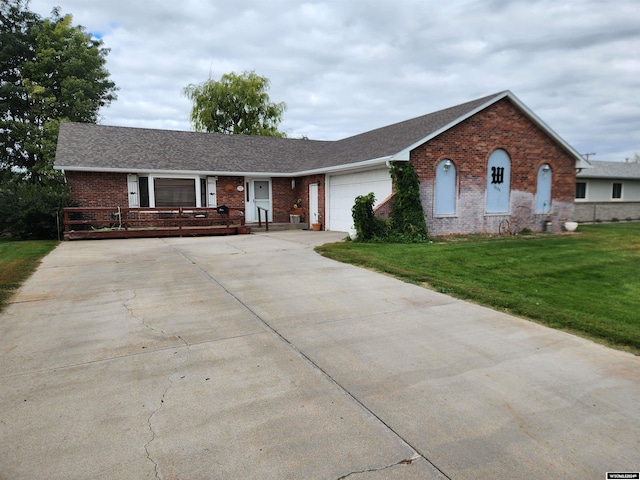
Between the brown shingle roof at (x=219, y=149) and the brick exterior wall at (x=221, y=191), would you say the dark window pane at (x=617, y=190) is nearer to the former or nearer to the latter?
the brown shingle roof at (x=219, y=149)

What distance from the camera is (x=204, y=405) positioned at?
121 inches

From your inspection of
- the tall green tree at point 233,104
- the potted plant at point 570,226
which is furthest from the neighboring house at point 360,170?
the tall green tree at point 233,104

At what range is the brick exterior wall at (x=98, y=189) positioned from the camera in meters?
A: 16.3

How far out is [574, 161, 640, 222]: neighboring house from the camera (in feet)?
76.4

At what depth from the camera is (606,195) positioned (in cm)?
2436

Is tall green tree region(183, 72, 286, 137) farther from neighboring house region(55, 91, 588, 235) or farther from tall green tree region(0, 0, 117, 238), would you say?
neighboring house region(55, 91, 588, 235)

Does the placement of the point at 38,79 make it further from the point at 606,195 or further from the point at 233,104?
the point at 606,195

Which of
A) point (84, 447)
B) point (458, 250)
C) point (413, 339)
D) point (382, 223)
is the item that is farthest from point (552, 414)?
point (382, 223)

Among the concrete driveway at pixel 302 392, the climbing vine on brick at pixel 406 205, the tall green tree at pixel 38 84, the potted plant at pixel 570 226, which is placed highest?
the tall green tree at pixel 38 84

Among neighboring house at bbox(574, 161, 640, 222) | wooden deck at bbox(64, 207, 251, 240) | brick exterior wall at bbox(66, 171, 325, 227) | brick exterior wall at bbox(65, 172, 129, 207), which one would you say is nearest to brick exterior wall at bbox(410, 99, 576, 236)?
brick exterior wall at bbox(66, 171, 325, 227)

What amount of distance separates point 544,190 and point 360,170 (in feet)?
25.5

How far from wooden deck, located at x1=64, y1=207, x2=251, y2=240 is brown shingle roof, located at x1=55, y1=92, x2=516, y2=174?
6.27ft

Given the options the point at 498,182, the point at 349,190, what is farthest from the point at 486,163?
the point at 349,190

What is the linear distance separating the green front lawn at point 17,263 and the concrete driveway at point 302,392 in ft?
3.55
